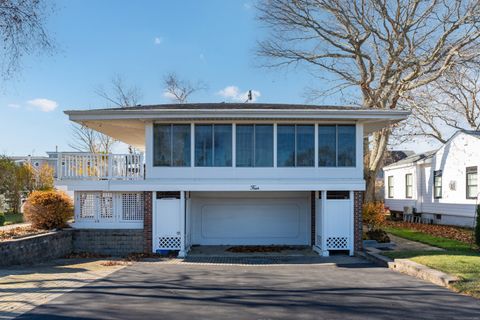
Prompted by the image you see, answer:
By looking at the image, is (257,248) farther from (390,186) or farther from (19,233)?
(390,186)

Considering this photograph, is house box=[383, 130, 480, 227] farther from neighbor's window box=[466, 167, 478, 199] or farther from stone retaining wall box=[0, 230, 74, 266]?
stone retaining wall box=[0, 230, 74, 266]

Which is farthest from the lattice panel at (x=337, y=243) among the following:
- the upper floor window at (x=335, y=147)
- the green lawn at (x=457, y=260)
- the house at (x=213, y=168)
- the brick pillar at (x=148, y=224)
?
the brick pillar at (x=148, y=224)

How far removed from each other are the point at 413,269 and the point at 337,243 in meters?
3.74

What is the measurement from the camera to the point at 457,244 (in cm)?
1517

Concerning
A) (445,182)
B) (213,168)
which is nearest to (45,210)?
(213,168)

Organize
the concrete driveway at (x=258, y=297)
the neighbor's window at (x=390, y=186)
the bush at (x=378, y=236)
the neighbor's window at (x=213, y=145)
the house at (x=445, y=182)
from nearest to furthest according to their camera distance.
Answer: the concrete driveway at (x=258, y=297) → the neighbor's window at (x=213, y=145) → the bush at (x=378, y=236) → the house at (x=445, y=182) → the neighbor's window at (x=390, y=186)

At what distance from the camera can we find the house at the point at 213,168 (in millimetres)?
14062

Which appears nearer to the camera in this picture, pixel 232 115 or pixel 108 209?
pixel 232 115

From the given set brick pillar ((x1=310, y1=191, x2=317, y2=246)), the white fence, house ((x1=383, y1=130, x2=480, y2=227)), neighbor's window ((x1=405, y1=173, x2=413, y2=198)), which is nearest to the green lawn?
brick pillar ((x1=310, y1=191, x2=317, y2=246))

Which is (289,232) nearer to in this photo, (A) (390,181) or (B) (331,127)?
(B) (331,127)

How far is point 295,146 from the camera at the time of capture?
1441 centimetres

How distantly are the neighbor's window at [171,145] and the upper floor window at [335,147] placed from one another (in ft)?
13.8

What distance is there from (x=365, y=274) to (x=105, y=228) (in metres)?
8.13

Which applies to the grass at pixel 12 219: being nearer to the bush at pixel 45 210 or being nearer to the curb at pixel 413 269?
the bush at pixel 45 210
